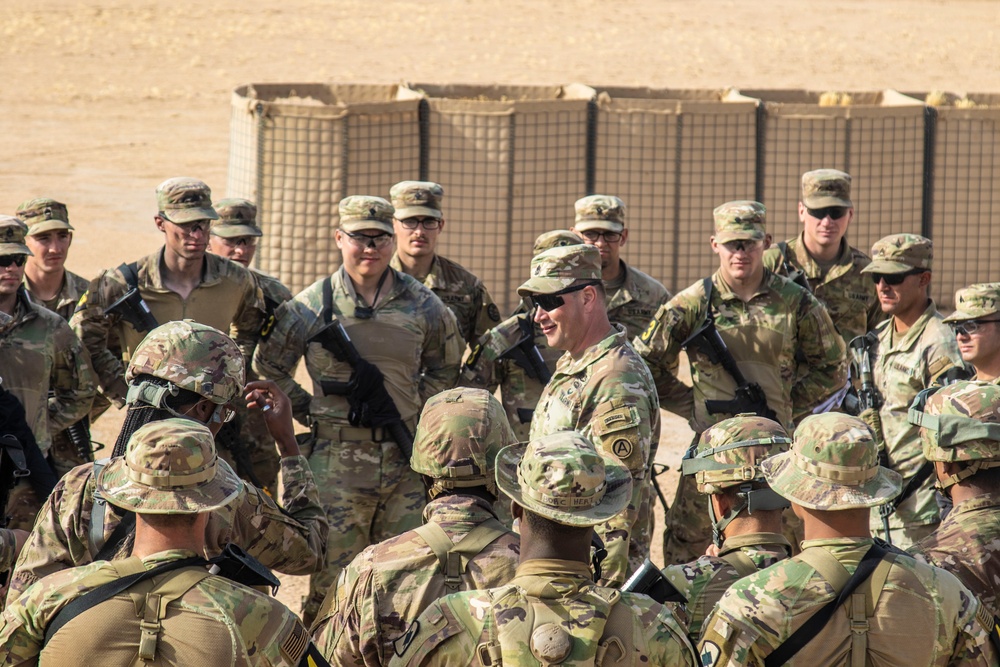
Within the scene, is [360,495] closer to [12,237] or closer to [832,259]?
[12,237]

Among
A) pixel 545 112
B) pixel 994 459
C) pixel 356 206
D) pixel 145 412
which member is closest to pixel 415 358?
pixel 356 206

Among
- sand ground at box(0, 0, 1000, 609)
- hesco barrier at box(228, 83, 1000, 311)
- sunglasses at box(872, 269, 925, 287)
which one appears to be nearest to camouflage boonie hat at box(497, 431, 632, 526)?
sunglasses at box(872, 269, 925, 287)

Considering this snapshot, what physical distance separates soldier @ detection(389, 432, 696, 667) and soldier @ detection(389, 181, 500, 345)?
424cm

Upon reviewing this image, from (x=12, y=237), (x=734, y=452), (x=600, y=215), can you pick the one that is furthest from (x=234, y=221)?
(x=734, y=452)

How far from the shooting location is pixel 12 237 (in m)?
6.69

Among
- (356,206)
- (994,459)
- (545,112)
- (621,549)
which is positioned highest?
(545,112)

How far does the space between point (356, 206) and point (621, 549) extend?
99.3 inches

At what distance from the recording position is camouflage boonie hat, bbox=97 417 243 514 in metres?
3.56

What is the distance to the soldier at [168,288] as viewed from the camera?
22.4 feet

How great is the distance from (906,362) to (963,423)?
2108 mm

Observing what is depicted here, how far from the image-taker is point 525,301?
757 cm

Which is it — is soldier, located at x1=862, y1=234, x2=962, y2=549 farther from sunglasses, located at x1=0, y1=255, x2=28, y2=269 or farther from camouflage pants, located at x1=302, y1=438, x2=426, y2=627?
sunglasses, located at x1=0, y1=255, x2=28, y2=269

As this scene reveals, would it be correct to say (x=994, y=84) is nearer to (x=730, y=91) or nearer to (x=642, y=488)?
(x=730, y=91)

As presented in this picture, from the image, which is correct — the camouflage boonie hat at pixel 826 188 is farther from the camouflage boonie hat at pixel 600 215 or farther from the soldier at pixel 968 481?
the soldier at pixel 968 481
